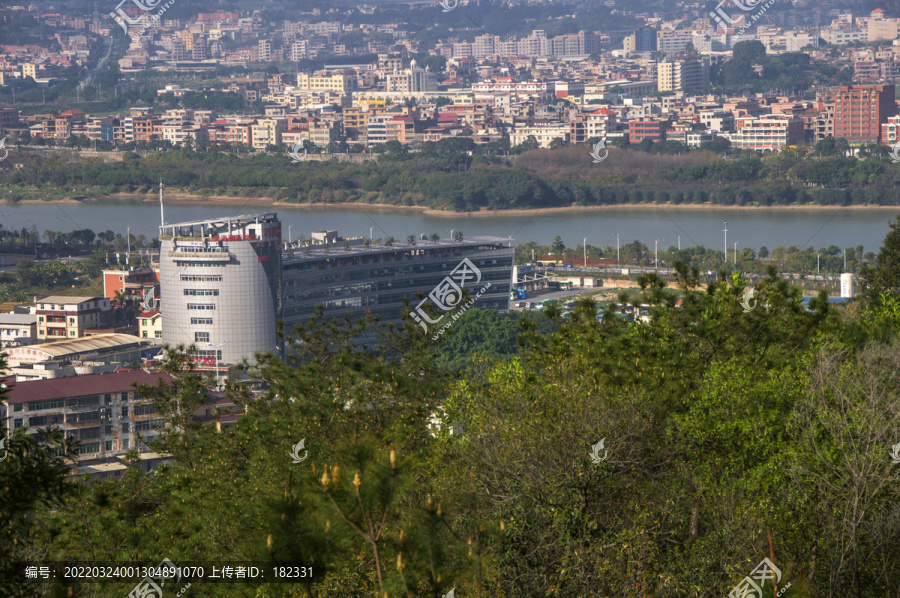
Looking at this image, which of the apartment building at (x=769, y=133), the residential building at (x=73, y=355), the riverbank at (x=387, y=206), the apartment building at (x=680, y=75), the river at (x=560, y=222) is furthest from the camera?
the apartment building at (x=680, y=75)

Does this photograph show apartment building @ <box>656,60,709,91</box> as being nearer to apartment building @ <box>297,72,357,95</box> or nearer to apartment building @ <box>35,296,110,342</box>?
apartment building @ <box>297,72,357,95</box>

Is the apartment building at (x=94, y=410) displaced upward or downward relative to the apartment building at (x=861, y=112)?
downward

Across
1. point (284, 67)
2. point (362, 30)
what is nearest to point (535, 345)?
point (284, 67)

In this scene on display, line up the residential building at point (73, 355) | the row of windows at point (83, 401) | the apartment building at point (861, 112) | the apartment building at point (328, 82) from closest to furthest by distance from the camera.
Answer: the row of windows at point (83, 401), the residential building at point (73, 355), the apartment building at point (861, 112), the apartment building at point (328, 82)

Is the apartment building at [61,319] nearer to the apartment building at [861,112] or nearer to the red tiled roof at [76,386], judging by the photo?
the red tiled roof at [76,386]

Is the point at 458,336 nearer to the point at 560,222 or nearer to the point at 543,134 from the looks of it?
the point at 560,222

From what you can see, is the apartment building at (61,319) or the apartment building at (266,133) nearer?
the apartment building at (61,319)

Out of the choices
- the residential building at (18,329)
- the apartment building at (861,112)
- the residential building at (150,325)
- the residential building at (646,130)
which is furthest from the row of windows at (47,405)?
the apartment building at (861,112)

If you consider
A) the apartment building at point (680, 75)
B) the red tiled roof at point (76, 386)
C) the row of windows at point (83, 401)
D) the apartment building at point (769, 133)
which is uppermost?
the apartment building at point (680, 75)
